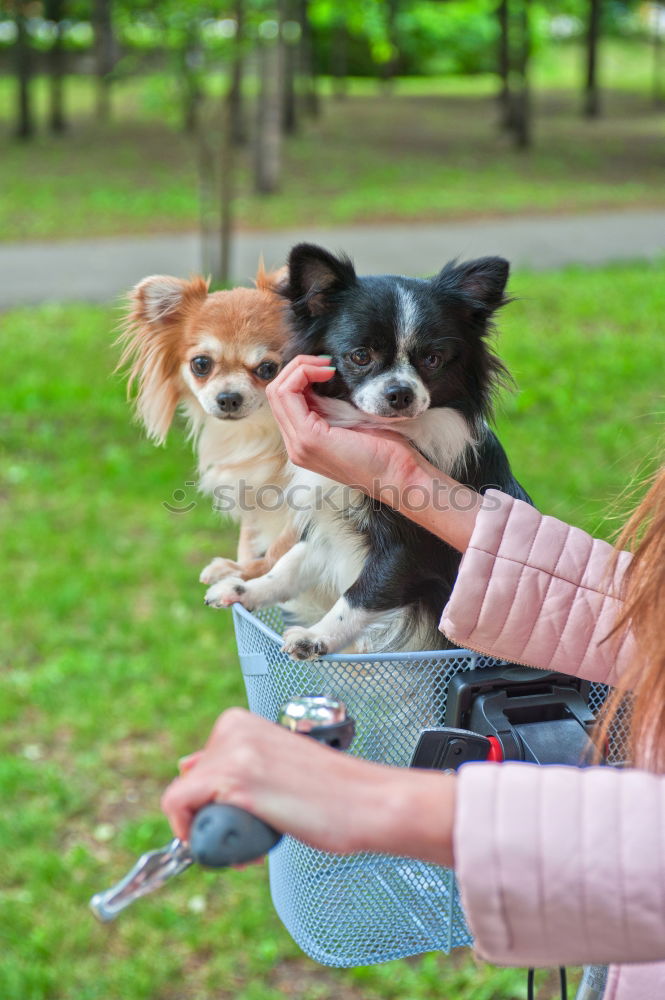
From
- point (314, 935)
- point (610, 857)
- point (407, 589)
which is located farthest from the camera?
point (407, 589)

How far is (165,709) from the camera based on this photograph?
4102 millimetres

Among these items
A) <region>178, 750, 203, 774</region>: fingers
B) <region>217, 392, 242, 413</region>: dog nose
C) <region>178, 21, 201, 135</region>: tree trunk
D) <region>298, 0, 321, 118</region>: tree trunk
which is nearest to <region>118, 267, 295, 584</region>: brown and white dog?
<region>217, 392, 242, 413</region>: dog nose

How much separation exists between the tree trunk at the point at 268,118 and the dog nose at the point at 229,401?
341 inches

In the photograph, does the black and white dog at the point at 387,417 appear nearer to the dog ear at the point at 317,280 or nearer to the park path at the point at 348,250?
the dog ear at the point at 317,280

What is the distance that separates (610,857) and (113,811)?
293 centimetres

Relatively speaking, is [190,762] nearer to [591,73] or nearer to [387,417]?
[387,417]

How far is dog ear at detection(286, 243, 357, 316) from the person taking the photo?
→ 1.68 m

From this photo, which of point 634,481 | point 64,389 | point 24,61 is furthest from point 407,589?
point 24,61

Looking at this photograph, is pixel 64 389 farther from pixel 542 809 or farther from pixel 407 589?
pixel 542 809

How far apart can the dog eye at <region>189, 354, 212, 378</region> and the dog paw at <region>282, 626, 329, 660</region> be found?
1.57ft

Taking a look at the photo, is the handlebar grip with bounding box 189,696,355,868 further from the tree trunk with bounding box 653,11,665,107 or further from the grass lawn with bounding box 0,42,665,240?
the tree trunk with bounding box 653,11,665,107

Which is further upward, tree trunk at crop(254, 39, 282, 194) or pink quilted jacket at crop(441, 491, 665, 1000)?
tree trunk at crop(254, 39, 282, 194)

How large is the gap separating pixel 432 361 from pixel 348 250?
8847mm

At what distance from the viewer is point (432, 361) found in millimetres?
1748
